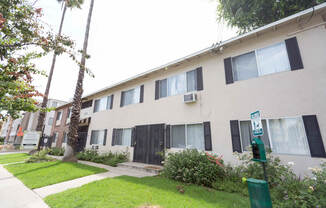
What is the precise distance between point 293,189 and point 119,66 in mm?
13861

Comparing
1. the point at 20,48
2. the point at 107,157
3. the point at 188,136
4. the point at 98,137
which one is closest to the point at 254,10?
the point at 188,136

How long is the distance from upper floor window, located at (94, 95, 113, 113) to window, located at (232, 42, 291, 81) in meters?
10.5

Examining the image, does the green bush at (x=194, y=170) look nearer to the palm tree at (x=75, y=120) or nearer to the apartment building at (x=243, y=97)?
the apartment building at (x=243, y=97)

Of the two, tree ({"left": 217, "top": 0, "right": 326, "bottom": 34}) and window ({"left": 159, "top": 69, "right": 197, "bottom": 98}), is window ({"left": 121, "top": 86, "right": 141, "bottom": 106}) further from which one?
tree ({"left": 217, "top": 0, "right": 326, "bottom": 34})

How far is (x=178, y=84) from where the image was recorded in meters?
9.05

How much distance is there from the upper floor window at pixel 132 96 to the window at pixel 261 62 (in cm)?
640

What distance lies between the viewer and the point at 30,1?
544 centimetres

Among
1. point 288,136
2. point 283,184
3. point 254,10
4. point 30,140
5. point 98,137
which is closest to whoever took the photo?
point 283,184

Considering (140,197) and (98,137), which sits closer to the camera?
(140,197)

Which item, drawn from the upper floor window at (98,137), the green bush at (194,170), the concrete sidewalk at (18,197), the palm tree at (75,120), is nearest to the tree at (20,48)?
the concrete sidewalk at (18,197)

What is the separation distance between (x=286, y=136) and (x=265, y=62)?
313 centimetres

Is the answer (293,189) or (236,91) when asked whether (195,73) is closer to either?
(236,91)

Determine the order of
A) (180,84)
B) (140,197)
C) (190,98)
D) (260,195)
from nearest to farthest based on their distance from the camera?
1. (260,195)
2. (140,197)
3. (190,98)
4. (180,84)

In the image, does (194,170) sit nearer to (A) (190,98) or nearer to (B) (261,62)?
(A) (190,98)
